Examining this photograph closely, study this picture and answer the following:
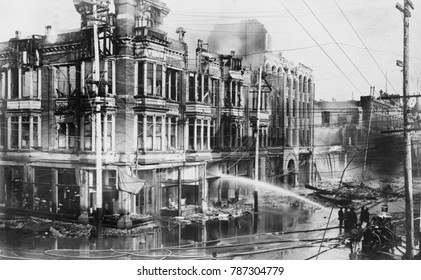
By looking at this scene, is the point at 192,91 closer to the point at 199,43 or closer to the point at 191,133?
the point at 191,133

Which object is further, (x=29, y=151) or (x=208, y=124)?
(x=208, y=124)

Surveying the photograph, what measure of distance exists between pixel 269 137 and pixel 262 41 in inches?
111

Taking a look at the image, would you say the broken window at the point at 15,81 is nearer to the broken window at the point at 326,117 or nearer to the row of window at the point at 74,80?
the row of window at the point at 74,80

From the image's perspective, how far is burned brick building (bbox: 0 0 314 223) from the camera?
30.0ft

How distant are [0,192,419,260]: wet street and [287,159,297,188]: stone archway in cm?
147

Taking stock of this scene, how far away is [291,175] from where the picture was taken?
36.3ft

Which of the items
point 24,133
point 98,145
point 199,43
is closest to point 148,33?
point 199,43

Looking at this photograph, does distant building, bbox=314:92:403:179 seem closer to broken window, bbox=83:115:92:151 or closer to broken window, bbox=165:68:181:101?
broken window, bbox=165:68:181:101

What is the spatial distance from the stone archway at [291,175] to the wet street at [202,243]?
147 centimetres

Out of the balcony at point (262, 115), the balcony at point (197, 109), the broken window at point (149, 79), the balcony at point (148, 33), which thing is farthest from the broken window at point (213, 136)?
the balcony at point (148, 33)

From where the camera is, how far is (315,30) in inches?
360

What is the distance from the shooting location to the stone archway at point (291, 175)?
10789mm
